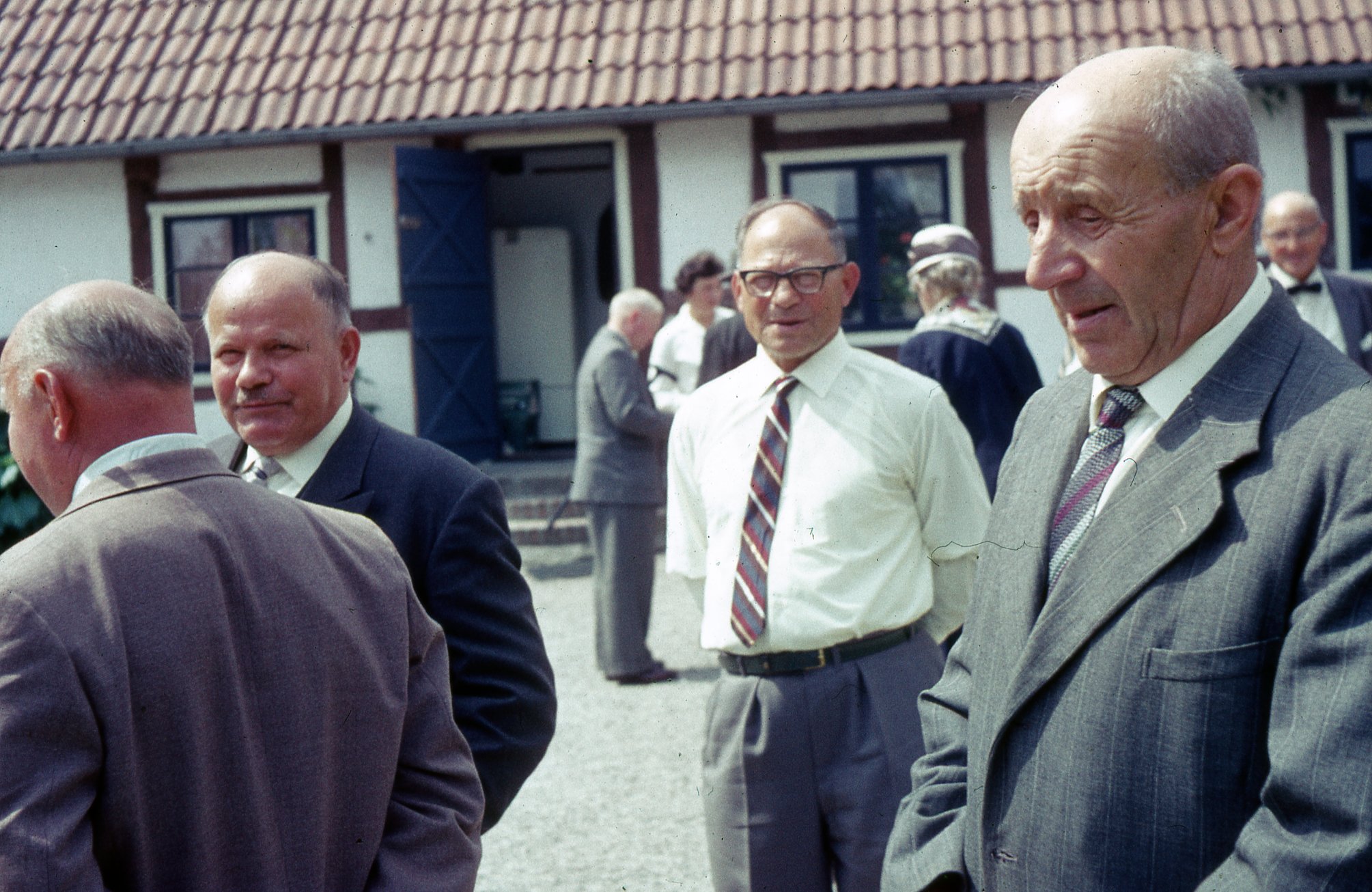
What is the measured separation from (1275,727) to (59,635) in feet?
4.55

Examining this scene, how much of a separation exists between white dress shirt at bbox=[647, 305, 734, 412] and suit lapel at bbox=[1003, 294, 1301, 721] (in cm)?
692

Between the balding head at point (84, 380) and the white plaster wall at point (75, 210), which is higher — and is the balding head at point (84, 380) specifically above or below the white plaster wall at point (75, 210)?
below

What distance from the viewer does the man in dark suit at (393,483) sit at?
2.73 metres

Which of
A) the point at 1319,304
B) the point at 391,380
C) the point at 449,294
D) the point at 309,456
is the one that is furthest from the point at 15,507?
the point at 449,294

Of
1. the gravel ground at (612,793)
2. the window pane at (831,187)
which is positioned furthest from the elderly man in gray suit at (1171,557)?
the window pane at (831,187)

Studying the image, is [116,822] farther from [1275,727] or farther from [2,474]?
[2,474]

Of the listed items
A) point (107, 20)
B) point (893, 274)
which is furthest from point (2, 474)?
point (107, 20)

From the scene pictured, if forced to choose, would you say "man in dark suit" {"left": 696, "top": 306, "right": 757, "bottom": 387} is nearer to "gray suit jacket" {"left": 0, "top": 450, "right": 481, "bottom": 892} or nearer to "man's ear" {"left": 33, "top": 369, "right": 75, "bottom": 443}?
"gray suit jacket" {"left": 0, "top": 450, "right": 481, "bottom": 892}

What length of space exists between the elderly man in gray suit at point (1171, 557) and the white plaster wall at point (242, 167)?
1158cm

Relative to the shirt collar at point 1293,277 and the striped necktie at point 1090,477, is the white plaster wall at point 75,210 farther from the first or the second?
the striped necktie at point 1090,477

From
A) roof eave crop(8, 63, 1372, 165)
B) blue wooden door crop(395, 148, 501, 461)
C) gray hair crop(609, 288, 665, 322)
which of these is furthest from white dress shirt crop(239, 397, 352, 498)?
blue wooden door crop(395, 148, 501, 461)

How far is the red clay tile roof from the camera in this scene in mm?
11414

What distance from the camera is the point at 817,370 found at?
3.67m

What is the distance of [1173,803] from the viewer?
175cm
